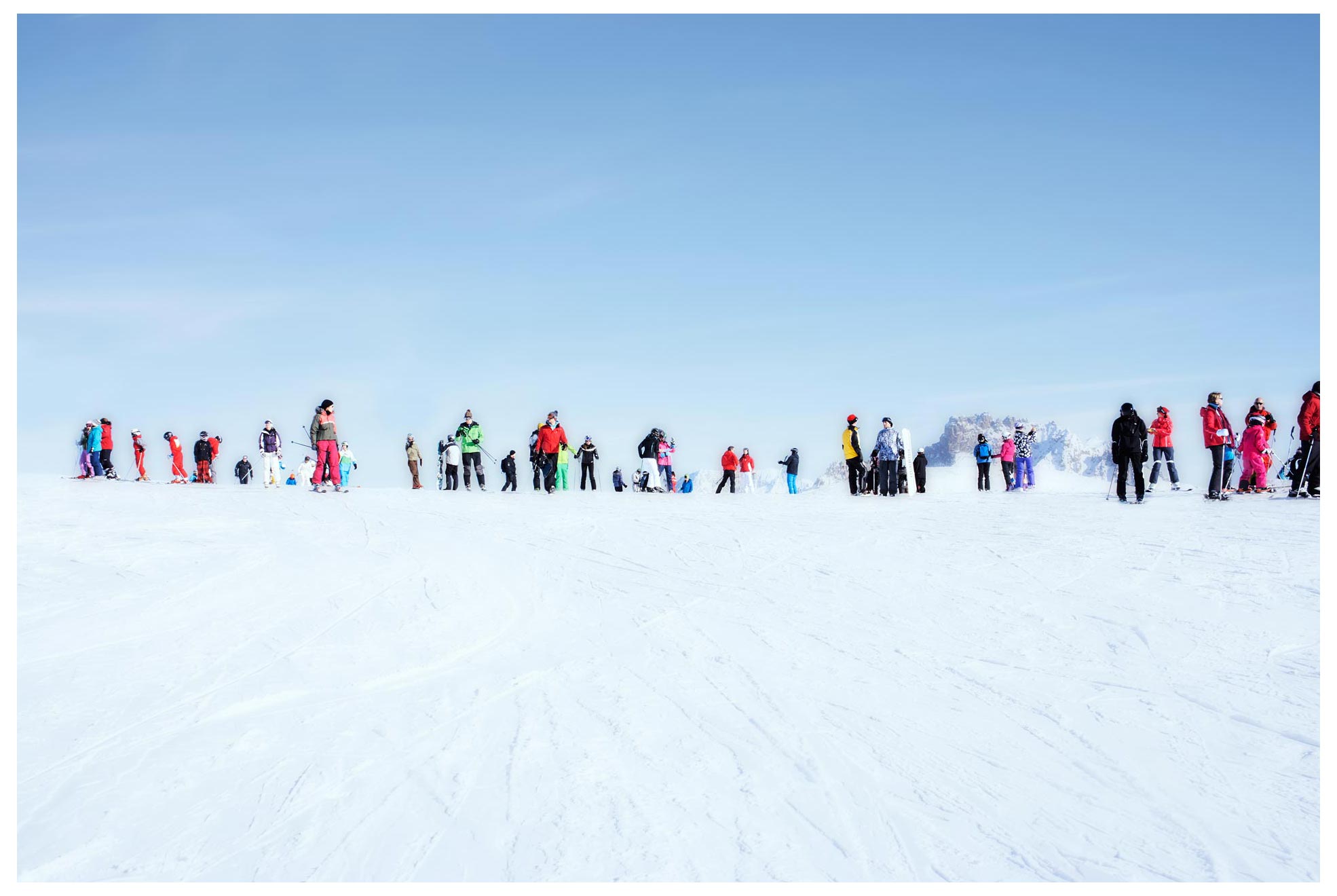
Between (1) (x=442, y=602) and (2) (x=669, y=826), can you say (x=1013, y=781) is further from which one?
(1) (x=442, y=602)

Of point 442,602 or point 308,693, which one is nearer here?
point 308,693

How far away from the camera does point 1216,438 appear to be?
14.7 m

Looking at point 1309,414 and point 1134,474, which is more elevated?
point 1309,414

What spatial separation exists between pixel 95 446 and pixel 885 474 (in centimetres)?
1936

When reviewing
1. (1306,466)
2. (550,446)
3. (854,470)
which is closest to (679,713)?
(1306,466)

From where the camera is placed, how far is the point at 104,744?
501cm

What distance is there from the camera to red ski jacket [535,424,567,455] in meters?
21.4

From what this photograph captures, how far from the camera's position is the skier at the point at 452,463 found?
22.6 meters

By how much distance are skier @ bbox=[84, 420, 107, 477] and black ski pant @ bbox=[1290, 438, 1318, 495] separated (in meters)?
25.6

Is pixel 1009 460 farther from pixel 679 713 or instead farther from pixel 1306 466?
pixel 679 713
